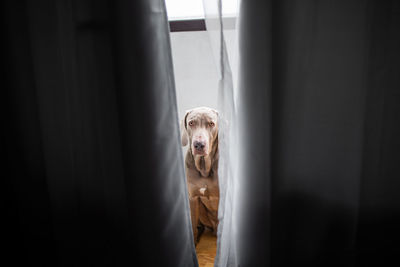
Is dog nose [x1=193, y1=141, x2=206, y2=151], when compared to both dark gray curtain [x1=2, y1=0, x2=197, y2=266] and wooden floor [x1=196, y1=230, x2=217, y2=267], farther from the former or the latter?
wooden floor [x1=196, y1=230, x2=217, y2=267]

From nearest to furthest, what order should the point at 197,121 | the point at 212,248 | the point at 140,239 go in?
the point at 140,239
the point at 197,121
the point at 212,248

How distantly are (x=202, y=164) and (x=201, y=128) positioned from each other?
0.56 ft

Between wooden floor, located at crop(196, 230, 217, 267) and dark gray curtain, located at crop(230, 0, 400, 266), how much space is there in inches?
9.9

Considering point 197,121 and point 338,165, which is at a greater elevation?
point 197,121

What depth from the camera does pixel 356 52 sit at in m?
0.75

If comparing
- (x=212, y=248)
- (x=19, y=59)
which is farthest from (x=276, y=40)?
(x=212, y=248)

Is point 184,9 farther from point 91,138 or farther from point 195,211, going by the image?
point 195,211

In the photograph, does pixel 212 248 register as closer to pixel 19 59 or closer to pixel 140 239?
pixel 140 239

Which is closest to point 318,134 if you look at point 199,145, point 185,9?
point 199,145

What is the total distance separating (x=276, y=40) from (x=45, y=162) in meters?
0.84

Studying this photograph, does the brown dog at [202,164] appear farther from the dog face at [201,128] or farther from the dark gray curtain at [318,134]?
the dark gray curtain at [318,134]

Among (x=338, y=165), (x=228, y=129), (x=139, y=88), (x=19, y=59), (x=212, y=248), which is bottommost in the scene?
(x=212, y=248)

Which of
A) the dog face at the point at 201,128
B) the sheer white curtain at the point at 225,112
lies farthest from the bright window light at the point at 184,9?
Answer: the dog face at the point at 201,128

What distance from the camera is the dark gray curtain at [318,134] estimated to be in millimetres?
743
